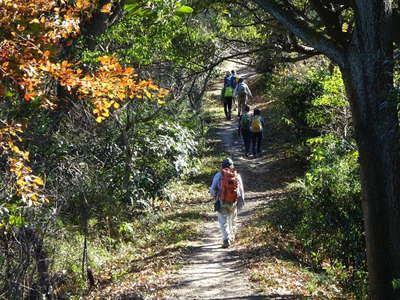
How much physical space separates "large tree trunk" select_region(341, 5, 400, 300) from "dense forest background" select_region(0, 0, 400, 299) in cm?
18

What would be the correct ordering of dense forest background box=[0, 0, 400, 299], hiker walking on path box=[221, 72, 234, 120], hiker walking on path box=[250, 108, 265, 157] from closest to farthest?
dense forest background box=[0, 0, 400, 299] → hiker walking on path box=[250, 108, 265, 157] → hiker walking on path box=[221, 72, 234, 120]

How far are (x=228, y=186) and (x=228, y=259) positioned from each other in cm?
153

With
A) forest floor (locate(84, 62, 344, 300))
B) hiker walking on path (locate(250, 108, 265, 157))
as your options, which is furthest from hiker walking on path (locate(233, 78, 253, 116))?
forest floor (locate(84, 62, 344, 300))

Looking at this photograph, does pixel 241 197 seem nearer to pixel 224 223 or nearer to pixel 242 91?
pixel 224 223

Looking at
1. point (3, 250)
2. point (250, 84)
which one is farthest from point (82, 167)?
point (250, 84)

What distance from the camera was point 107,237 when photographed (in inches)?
495

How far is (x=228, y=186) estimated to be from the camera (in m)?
10.6

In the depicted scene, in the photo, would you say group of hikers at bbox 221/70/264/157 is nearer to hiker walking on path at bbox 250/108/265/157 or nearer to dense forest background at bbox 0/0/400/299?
hiker walking on path at bbox 250/108/265/157

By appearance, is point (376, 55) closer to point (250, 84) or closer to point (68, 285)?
point (68, 285)

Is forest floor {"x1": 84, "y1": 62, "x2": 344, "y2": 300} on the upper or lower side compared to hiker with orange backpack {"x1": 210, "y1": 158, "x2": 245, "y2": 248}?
lower

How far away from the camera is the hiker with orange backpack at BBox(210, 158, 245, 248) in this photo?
418 inches

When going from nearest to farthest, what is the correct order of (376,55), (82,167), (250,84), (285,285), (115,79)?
(376,55)
(115,79)
(285,285)
(82,167)
(250,84)

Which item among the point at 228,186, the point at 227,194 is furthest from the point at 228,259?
the point at 228,186

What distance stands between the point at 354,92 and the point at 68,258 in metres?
6.99
